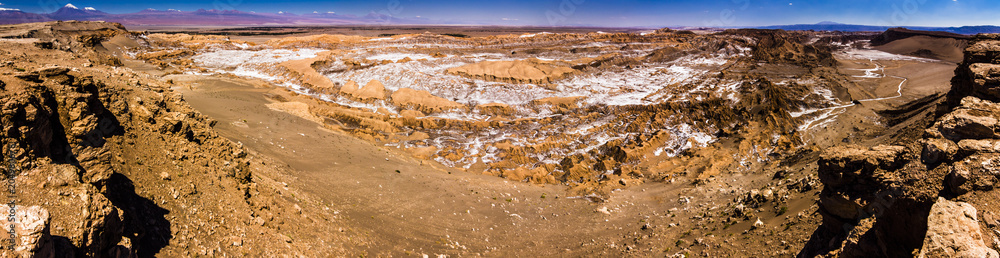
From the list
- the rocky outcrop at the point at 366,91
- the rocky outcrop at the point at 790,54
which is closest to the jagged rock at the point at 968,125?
the rocky outcrop at the point at 366,91

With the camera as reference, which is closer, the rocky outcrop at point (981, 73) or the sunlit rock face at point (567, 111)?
the rocky outcrop at point (981, 73)

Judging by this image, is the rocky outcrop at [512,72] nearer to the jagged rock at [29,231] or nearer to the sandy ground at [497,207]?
the sandy ground at [497,207]

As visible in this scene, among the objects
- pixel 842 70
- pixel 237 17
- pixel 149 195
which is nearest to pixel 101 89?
pixel 149 195

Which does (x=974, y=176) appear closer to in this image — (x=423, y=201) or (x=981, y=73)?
(x=981, y=73)

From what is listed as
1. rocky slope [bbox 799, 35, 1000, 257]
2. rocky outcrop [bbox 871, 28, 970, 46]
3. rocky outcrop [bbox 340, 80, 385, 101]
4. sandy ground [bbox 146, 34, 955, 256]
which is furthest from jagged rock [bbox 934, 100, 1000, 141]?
rocky outcrop [bbox 871, 28, 970, 46]

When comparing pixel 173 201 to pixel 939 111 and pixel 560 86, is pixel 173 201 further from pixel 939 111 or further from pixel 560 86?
pixel 560 86

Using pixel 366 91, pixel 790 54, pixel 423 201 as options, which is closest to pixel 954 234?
pixel 423 201
